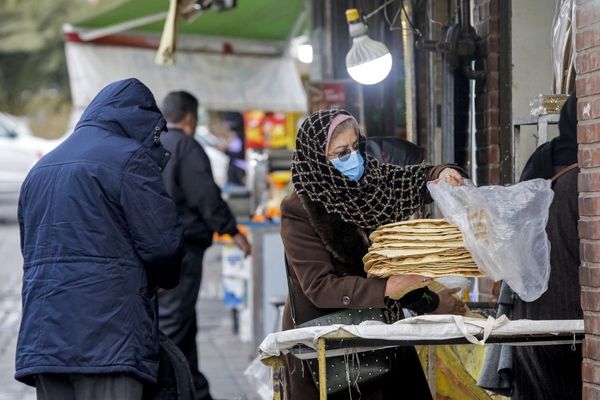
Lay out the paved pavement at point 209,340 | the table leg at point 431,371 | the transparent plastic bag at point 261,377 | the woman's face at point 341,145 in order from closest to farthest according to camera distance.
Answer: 1. the woman's face at point 341,145
2. the table leg at point 431,371
3. the transparent plastic bag at point 261,377
4. the paved pavement at point 209,340

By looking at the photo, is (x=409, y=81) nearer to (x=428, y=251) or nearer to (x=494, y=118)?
(x=494, y=118)

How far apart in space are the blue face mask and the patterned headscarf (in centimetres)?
2

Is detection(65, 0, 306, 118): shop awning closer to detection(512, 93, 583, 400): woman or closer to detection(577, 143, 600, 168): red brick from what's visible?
detection(512, 93, 583, 400): woman

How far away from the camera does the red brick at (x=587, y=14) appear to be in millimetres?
3664

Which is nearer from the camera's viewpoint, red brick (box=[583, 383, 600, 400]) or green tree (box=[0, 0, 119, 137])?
red brick (box=[583, 383, 600, 400])

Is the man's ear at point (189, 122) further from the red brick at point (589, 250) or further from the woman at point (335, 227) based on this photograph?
the red brick at point (589, 250)

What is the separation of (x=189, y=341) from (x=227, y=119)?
927cm

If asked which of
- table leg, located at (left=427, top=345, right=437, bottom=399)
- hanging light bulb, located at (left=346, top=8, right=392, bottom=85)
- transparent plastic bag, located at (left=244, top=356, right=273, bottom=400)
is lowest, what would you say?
transparent plastic bag, located at (left=244, top=356, right=273, bottom=400)

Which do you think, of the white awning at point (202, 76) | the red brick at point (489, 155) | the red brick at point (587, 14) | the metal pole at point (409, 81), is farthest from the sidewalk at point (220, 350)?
the red brick at point (587, 14)

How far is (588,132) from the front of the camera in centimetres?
372

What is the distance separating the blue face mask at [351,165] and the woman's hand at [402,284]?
1.41 feet

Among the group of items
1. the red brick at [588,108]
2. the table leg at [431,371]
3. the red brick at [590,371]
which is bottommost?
the table leg at [431,371]

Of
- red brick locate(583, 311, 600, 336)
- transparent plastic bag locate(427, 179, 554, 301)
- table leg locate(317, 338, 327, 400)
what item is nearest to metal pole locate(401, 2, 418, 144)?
transparent plastic bag locate(427, 179, 554, 301)

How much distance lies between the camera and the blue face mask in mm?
4074
